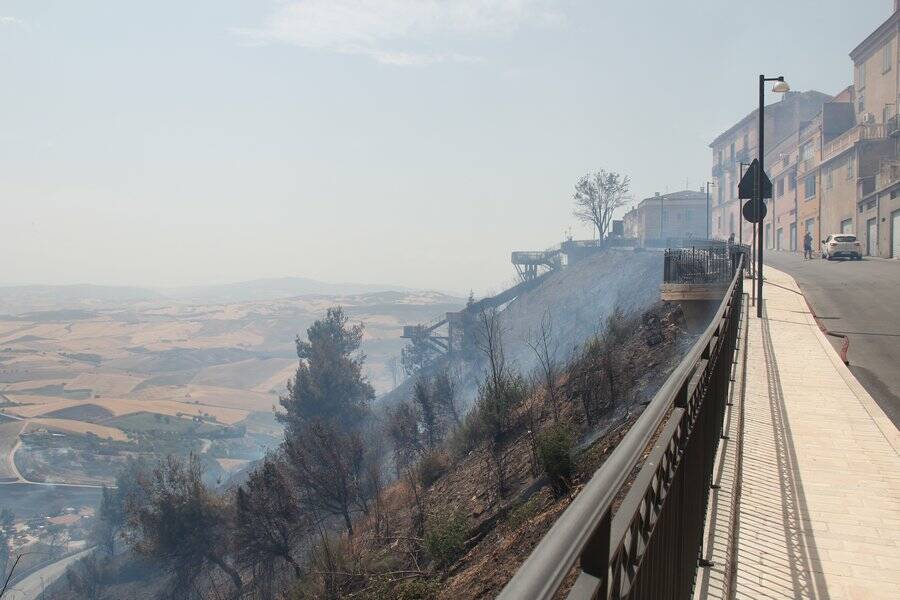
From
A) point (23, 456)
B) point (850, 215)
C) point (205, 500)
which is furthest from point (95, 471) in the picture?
point (850, 215)

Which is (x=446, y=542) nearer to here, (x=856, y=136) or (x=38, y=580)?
(x=856, y=136)

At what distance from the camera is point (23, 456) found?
128750mm

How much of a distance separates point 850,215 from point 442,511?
133 ft

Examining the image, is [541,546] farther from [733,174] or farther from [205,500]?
[733,174]

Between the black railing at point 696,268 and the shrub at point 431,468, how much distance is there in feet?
39.2

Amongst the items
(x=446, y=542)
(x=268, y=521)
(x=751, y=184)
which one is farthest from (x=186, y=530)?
(x=751, y=184)

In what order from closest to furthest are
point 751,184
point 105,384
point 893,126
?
point 751,184 < point 893,126 < point 105,384

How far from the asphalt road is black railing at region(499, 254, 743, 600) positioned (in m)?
7.66

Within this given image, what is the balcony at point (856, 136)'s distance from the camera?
4600cm

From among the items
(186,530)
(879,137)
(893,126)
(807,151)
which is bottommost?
(186,530)

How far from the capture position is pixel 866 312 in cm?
2039

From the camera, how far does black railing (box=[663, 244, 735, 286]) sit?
20.4m

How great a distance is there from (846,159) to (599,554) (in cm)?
5460

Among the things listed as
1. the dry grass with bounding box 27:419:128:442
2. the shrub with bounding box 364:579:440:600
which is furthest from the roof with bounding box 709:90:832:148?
the dry grass with bounding box 27:419:128:442
